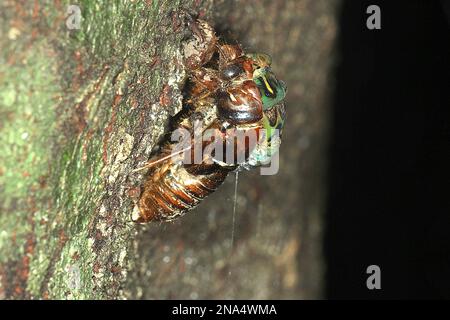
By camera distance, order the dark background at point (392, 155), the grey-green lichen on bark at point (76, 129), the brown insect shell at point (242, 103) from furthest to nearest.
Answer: the dark background at point (392, 155) < the brown insect shell at point (242, 103) < the grey-green lichen on bark at point (76, 129)

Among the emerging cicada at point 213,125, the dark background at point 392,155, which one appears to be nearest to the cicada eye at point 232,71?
the emerging cicada at point 213,125

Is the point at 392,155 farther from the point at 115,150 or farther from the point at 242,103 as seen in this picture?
the point at 115,150

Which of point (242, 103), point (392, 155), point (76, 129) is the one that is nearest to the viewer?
point (76, 129)

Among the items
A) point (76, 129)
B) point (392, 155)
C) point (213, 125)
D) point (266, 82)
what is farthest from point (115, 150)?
point (392, 155)

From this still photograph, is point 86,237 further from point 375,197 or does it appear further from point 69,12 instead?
point 375,197

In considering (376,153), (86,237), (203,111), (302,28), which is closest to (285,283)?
(376,153)

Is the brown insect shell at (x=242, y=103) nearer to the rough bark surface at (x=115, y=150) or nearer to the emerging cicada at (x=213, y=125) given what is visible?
the emerging cicada at (x=213, y=125)

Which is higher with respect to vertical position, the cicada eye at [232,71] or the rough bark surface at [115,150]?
the cicada eye at [232,71]
